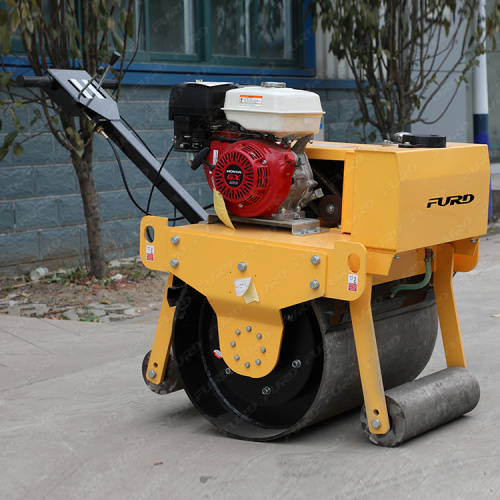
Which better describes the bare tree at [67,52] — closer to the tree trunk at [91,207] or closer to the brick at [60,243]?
the tree trunk at [91,207]

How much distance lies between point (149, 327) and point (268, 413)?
2.18 m

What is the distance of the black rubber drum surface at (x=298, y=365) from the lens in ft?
11.8

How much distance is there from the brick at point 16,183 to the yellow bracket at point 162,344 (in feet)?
12.2

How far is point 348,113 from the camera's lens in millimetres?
10125

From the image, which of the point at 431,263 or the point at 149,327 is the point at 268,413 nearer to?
the point at 431,263

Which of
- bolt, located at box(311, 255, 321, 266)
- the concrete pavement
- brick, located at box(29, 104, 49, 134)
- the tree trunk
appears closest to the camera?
the concrete pavement

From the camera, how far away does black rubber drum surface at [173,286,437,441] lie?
11.8ft

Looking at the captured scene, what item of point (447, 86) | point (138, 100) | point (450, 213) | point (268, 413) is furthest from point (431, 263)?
point (447, 86)

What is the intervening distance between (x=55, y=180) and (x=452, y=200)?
482 cm

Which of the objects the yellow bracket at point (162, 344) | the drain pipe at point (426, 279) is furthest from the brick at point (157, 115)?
the drain pipe at point (426, 279)

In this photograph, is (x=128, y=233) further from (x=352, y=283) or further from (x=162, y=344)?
(x=352, y=283)

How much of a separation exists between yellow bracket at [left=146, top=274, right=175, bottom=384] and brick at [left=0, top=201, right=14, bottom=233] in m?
3.66

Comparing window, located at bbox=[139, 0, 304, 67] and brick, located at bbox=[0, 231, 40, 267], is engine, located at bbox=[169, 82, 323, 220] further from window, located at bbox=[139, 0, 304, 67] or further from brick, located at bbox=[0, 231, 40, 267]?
window, located at bbox=[139, 0, 304, 67]

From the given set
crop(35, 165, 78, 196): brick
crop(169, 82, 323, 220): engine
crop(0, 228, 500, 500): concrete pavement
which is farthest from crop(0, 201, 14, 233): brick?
crop(169, 82, 323, 220): engine
